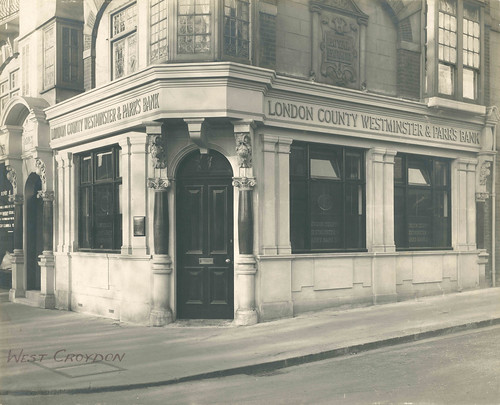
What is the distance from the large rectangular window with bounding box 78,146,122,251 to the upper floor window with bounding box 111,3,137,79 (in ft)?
6.12

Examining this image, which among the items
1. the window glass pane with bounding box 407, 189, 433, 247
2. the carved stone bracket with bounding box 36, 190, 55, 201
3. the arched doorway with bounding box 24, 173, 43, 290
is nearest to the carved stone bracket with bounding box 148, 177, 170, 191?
the carved stone bracket with bounding box 36, 190, 55, 201

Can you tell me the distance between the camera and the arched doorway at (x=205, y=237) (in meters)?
11.8

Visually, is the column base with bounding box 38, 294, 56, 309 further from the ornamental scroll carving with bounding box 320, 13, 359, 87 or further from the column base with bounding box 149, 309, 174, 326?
the ornamental scroll carving with bounding box 320, 13, 359, 87

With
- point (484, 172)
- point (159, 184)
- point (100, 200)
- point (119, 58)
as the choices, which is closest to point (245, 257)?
point (159, 184)

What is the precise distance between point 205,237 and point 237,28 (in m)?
4.23

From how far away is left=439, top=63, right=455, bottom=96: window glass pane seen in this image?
15.3 meters

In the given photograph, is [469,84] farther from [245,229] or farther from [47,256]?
[47,256]

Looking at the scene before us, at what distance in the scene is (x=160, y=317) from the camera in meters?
11.5

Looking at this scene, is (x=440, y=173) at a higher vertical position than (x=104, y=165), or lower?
lower

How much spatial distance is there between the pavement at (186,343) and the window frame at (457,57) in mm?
5408

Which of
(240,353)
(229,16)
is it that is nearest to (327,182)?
(229,16)

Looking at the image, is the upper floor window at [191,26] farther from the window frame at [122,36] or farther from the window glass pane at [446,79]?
the window glass pane at [446,79]

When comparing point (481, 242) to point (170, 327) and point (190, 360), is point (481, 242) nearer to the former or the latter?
point (170, 327)

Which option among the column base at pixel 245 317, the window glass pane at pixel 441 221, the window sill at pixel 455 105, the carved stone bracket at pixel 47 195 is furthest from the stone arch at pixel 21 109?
the window glass pane at pixel 441 221
